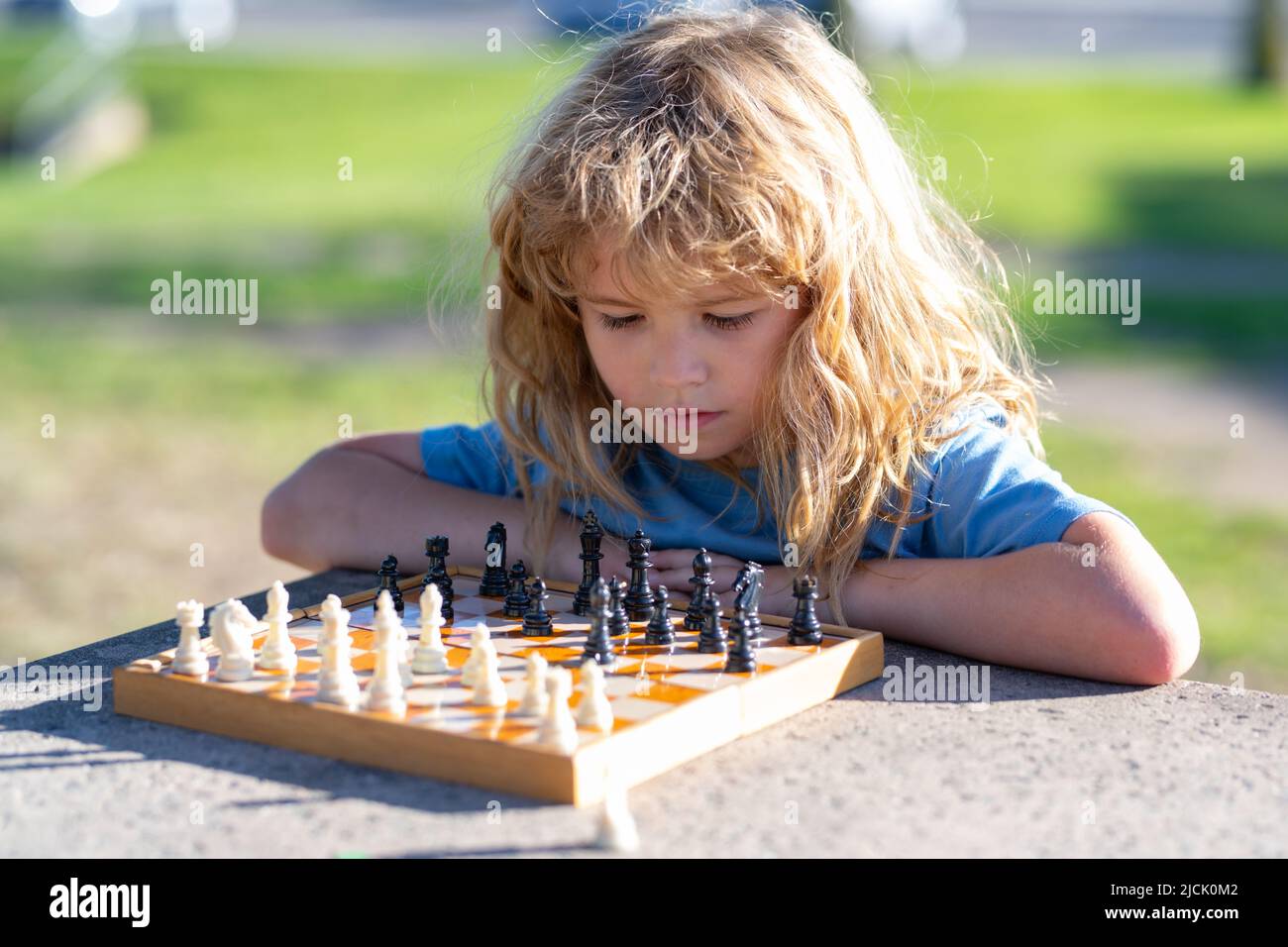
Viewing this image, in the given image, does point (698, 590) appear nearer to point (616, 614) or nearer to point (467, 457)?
point (616, 614)

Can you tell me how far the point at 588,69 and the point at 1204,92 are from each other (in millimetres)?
16755

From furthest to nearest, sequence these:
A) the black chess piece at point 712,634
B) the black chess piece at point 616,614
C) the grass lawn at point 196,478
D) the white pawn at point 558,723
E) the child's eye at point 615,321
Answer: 1. the grass lawn at point 196,478
2. the child's eye at point 615,321
3. the black chess piece at point 616,614
4. the black chess piece at point 712,634
5. the white pawn at point 558,723

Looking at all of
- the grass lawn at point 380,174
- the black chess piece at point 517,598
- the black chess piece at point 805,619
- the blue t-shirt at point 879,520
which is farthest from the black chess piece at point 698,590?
the grass lawn at point 380,174

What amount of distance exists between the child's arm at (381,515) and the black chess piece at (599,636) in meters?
0.70

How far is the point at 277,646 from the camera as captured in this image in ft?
7.67

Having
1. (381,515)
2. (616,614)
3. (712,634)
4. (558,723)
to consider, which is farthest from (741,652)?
(381,515)

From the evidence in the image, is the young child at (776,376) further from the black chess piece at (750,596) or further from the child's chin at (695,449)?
the black chess piece at (750,596)

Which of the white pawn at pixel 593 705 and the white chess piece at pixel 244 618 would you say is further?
the white chess piece at pixel 244 618

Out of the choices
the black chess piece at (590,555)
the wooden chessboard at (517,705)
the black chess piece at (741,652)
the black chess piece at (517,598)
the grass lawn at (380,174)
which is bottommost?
the wooden chessboard at (517,705)

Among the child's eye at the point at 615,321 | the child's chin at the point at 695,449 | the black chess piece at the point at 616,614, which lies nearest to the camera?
the black chess piece at the point at 616,614

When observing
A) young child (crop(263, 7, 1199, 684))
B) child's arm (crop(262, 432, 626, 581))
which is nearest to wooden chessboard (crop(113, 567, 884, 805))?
young child (crop(263, 7, 1199, 684))

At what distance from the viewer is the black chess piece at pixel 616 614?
8.38ft
